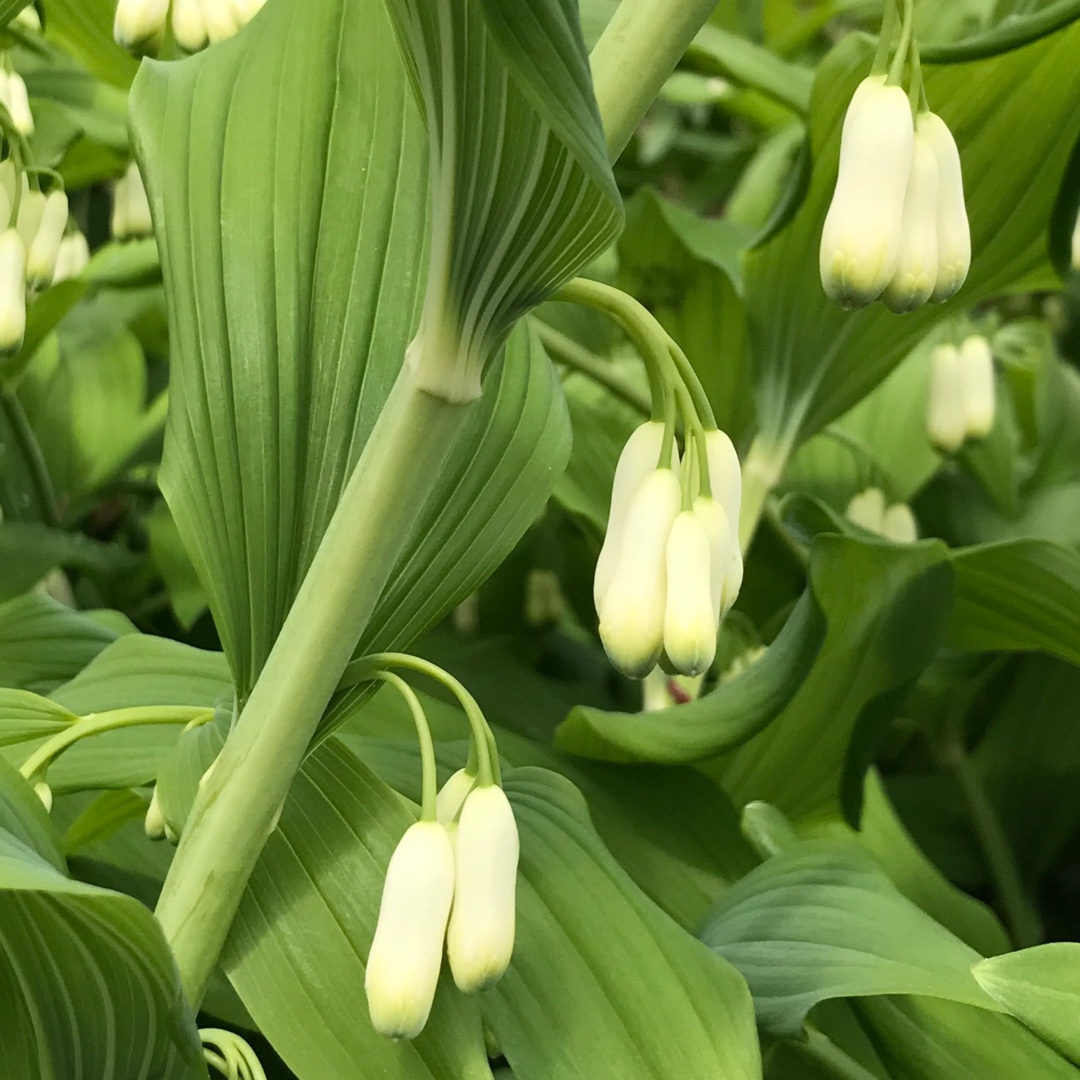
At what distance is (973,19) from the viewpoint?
3.70ft

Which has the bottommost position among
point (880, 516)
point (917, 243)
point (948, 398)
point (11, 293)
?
point (880, 516)

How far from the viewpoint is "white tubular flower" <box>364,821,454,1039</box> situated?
402 millimetres

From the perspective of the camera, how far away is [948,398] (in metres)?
1.03

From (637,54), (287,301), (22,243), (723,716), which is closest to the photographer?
(637,54)

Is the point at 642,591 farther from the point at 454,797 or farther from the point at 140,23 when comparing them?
the point at 140,23

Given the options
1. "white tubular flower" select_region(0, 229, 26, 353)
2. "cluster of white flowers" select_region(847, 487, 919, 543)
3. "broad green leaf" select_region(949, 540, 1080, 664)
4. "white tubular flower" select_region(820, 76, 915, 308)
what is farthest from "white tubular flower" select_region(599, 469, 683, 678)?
"cluster of white flowers" select_region(847, 487, 919, 543)

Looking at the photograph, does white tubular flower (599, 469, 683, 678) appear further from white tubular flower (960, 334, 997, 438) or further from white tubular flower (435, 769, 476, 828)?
white tubular flower (960, 334, 997, 438)

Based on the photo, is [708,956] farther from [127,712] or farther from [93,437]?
[93,437]

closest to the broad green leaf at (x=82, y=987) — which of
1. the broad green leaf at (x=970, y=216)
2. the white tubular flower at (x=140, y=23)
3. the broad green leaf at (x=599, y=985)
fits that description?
the broad green leaf at (x=599, y=985)

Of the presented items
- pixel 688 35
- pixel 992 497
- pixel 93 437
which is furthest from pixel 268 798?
pixel 992 497

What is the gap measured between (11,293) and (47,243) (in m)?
0.08

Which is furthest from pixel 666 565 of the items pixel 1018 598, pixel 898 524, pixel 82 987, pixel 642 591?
pixel 898 524

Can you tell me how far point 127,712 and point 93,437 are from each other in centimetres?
74

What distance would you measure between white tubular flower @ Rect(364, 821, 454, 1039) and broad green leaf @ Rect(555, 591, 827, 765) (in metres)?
0.20
